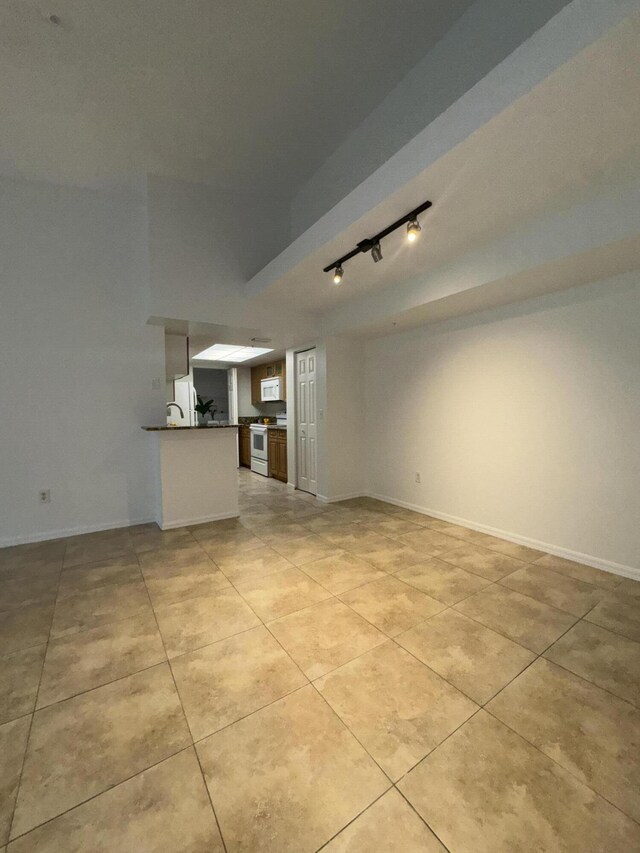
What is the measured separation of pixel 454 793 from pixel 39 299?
4517mm

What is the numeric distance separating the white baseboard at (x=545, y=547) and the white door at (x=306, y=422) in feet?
4.98

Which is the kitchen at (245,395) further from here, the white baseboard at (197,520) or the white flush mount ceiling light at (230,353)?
the white baseboard at (197,520)

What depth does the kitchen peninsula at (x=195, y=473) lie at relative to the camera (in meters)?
3.61

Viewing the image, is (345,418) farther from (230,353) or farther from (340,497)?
(230,353)

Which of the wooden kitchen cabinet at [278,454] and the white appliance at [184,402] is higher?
the white appliance at [184,402]

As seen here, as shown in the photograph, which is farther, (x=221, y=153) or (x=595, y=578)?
(x=221, y=153)

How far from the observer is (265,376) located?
711 centimetres

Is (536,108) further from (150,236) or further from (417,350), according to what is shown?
(150,236)

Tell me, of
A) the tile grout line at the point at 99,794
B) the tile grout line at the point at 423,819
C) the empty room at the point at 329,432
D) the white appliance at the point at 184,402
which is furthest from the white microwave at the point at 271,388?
the tile grout line at the point at 423,819

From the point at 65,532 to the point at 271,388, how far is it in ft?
13.1

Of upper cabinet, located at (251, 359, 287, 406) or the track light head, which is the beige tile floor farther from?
upper cabinet, located at (251, 359, 287, 406)

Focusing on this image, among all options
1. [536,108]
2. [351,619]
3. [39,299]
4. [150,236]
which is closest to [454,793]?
[351,619]

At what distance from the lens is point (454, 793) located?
1.11m

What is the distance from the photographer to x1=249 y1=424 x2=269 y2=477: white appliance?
633 centimetres
